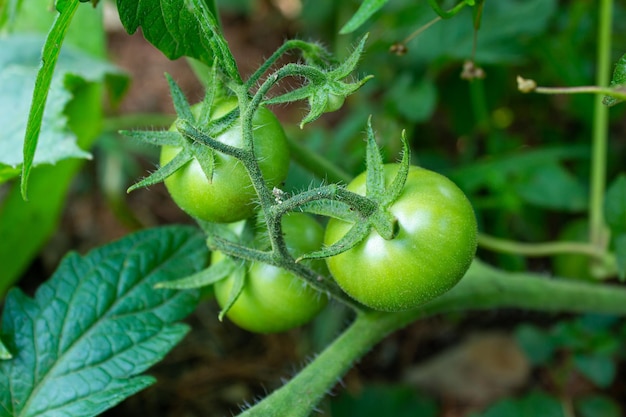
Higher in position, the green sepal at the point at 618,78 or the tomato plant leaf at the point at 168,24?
the tomato plant leaf at the point at 168,24

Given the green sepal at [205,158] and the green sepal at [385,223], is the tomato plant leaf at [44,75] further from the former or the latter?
the green sepal at [385,223]

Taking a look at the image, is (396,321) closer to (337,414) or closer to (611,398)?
(337,414)

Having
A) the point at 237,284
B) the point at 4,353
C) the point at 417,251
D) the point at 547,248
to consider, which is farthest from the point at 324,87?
the point at 547,248

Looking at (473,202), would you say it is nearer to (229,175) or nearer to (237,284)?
(237,284)

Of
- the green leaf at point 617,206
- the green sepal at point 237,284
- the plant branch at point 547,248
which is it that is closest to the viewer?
the green sepal at point 237,284

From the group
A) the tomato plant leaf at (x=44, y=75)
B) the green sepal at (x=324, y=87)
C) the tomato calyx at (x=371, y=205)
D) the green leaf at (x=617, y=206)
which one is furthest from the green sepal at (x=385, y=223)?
the green leaf at (x=617, y=206)

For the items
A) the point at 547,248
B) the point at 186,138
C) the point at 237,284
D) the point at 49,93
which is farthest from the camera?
the point at 547,248

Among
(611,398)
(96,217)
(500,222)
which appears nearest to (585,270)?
(500,222)
